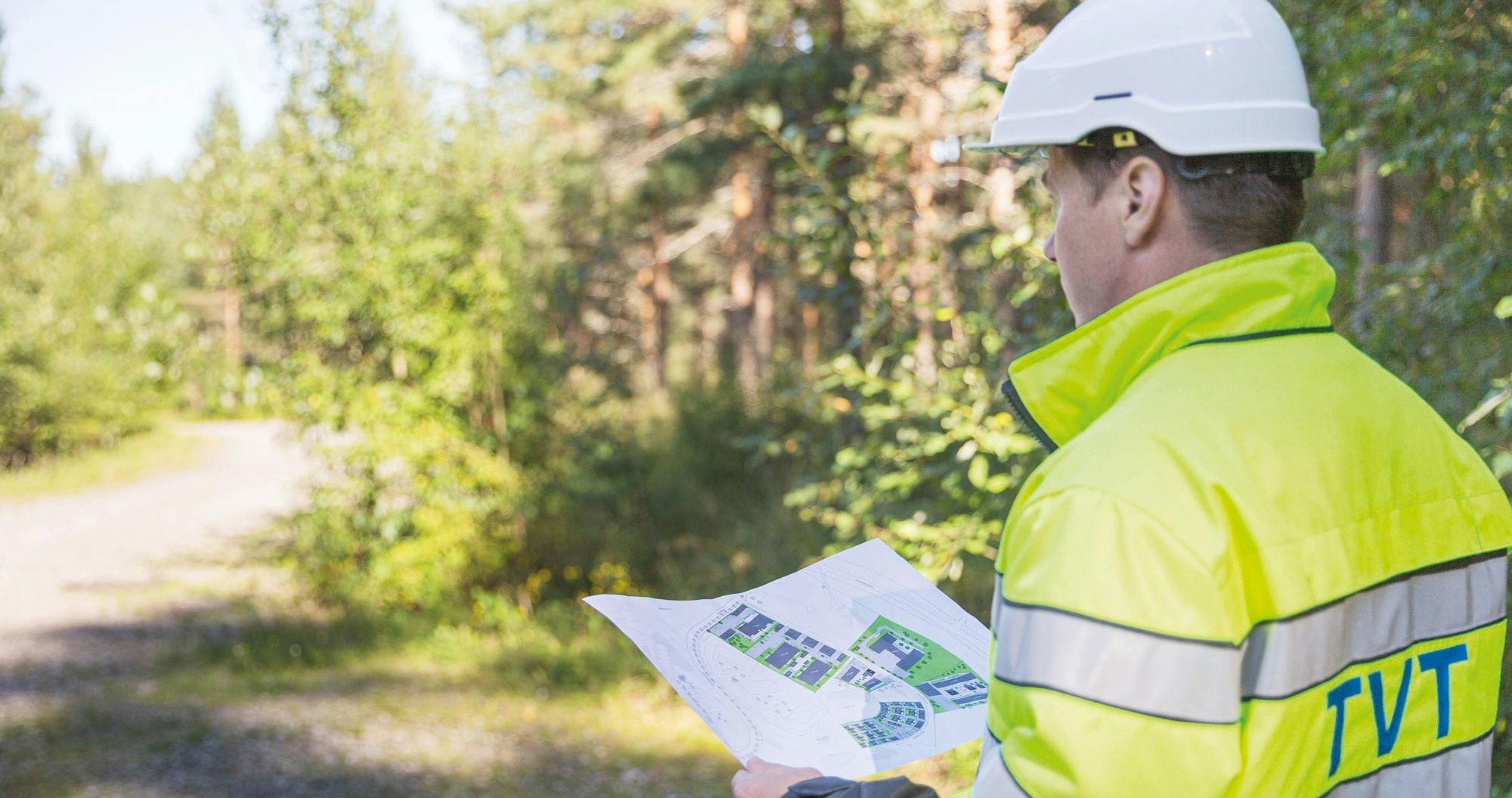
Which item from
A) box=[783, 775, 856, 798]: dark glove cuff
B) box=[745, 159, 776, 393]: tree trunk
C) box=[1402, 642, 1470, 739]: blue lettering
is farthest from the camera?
box=[745, 159, 776, 393]: tree trunk

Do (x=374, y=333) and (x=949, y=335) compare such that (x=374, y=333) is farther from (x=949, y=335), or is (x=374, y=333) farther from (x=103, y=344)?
(x=103, y=344)

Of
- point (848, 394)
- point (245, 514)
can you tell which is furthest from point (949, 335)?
point (245, 514)

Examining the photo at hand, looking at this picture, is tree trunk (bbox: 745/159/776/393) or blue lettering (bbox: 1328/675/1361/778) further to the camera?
tree trunk (bbox: 745/159/776/393)

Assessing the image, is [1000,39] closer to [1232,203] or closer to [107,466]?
[1232,203]

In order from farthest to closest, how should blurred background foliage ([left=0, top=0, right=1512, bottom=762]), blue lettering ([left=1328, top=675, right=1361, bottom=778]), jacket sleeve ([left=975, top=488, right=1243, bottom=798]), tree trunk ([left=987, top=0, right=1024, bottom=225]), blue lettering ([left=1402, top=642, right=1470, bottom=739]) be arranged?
tree trunk ([left=987, top=0, right=1024, bottom=225]) → blurred background foliage ([left=0, top=0, right=1512, bottom=762]) → blue lettering ([left=1402, top=642, right=1470, bottom=739]) → blue lettering ([left=1328, top=675, right=1361, bottom=778]) → jacket sleeve ([left=975, top=488, right=1243, bottom=798])

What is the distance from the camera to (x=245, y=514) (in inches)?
537

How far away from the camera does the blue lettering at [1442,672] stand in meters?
1.12

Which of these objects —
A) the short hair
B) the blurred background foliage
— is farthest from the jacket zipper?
the blurred background foliage

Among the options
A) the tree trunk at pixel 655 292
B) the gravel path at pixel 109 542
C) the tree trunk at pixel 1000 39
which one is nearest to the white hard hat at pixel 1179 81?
the tree trunk at pixel 1000 39

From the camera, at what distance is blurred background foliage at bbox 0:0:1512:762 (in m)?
3.32

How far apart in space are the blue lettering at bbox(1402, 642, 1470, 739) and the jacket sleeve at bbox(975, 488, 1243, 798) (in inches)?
15.1

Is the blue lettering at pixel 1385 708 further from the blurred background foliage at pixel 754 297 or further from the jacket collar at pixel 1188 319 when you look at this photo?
the blurred background foliage at pixel 754 297

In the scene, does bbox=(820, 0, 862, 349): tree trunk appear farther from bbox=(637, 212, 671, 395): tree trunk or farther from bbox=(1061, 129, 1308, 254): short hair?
bbox=(637, 212, 671, 395): tree trunk

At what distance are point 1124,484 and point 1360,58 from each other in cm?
289
